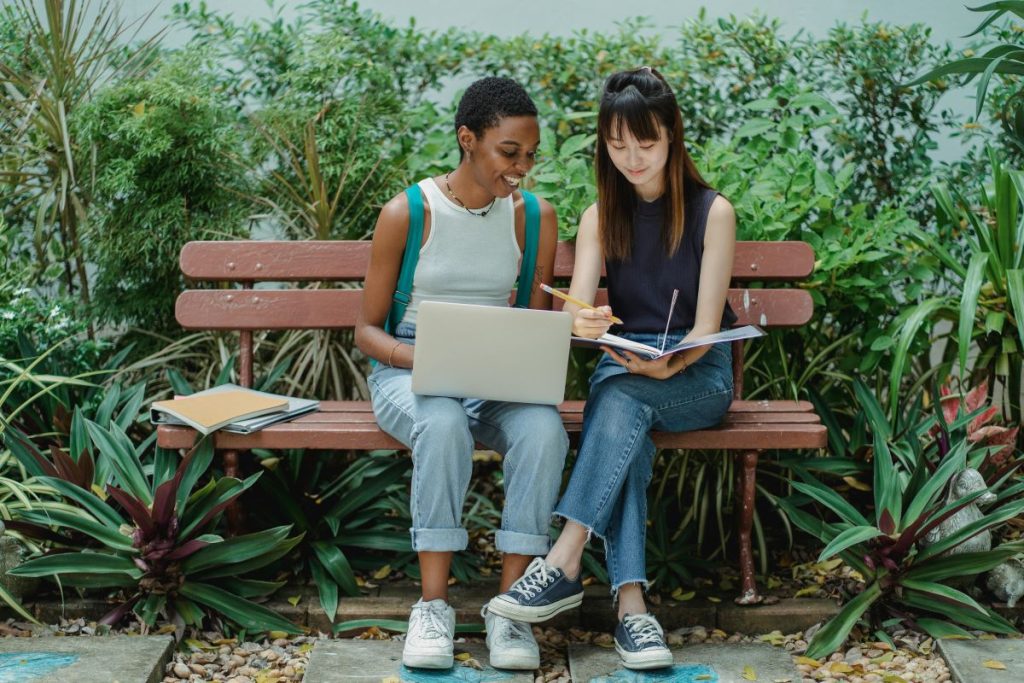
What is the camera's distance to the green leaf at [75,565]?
9.74 feet

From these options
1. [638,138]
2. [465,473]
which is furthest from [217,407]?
[638,138]

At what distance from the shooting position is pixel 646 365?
9.75 feet

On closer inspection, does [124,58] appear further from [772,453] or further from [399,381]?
[772,453]

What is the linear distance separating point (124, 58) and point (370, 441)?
6.84ft

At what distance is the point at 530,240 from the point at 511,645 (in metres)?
1.13

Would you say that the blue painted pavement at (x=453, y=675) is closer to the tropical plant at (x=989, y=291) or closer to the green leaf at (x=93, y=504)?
the green leaf at (x=93, y=504)

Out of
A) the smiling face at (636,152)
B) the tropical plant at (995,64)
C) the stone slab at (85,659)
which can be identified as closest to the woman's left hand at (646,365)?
the smiling face at (636,152)

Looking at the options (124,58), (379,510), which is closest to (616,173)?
(379,510)

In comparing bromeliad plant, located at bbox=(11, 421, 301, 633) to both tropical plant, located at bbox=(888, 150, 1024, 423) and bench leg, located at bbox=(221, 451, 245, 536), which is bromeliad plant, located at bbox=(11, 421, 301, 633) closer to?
bench leg, located at bbox=(221, 451, 245, 536)

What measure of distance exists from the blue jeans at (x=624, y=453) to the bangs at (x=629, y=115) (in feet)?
2.06

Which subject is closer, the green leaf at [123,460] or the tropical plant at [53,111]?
the green leaf at [123,460]

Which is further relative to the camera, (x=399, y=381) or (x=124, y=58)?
(x=124, y=58)

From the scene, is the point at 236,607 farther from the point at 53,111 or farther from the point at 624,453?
the point at 53,111

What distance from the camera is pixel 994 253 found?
11.7 ft
